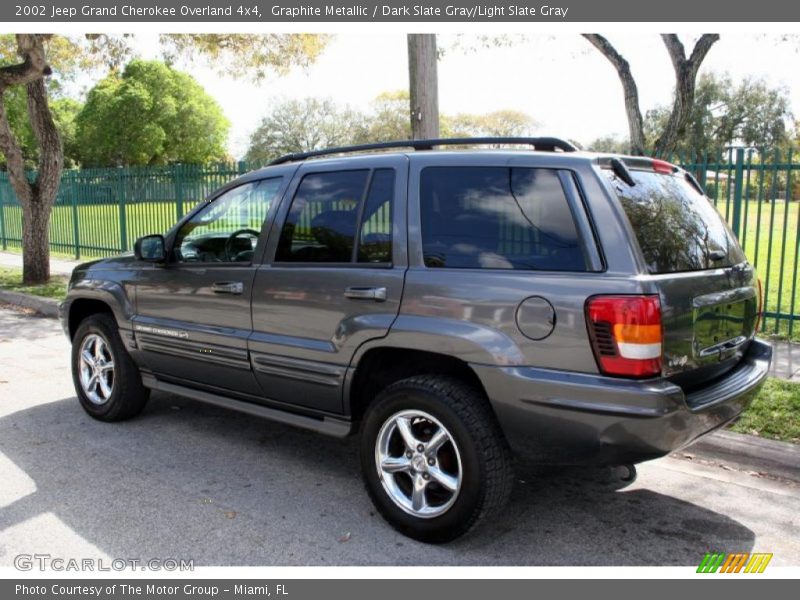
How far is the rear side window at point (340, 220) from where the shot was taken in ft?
12.2

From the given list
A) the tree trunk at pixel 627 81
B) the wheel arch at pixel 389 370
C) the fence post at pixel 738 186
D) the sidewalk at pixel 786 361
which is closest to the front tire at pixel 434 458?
the wheel arch at pixel 389 370

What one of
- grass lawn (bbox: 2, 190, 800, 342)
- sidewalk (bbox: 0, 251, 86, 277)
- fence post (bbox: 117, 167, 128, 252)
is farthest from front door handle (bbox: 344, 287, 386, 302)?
fence post (bbox: 117, 167, 128, 252)

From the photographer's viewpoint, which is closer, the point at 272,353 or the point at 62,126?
the point at 272,353

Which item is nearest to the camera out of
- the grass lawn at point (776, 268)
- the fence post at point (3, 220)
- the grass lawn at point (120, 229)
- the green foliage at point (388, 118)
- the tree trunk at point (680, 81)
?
the grass lawn at point (776, 268)

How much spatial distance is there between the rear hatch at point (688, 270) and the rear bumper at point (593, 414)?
17cm

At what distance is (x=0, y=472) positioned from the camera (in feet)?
14.0

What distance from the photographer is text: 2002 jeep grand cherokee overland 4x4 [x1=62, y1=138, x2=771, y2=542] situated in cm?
297

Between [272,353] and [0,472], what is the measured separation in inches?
73.6

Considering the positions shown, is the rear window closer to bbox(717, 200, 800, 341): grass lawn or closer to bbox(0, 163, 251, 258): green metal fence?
bbox(717, 200, 800, 341): grass lawn

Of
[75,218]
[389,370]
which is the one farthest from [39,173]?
[389,370]

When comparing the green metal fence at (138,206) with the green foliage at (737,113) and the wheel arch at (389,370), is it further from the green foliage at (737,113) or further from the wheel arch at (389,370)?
the green foliage at (737,113)

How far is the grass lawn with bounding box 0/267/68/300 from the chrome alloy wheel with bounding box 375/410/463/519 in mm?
8781
